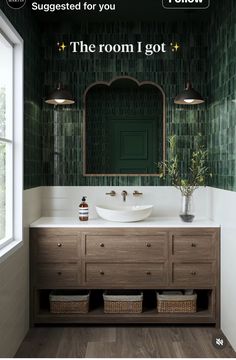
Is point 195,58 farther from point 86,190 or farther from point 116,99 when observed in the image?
point 86,190

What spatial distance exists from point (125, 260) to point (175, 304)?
1.80 ft

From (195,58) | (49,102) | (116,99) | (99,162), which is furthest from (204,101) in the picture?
(49,102)

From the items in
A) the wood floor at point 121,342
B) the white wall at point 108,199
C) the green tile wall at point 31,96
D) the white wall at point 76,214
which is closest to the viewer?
the white wall at point 76,214

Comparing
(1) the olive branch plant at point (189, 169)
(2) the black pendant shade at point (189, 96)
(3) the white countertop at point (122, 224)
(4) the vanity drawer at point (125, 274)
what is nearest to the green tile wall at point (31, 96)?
(3) the white countertop at point (122, 224)

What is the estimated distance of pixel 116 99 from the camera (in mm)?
4266

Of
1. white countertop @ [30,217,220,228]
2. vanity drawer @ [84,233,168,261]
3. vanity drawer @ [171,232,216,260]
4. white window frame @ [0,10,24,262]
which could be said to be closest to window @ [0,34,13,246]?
white window frame @ [0,10,24,262]

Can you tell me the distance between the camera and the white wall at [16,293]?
2.90m

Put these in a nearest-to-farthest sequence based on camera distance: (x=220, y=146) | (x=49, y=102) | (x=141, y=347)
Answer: (x=141, y=347) → (x=220, y=146) → (x=49, y=102)

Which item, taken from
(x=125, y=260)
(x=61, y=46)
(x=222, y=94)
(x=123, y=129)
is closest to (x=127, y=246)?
(x=125, y=260)

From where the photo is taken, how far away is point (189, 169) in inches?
168

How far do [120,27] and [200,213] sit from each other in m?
1.81

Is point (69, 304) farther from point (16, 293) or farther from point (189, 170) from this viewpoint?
point (189, 170)

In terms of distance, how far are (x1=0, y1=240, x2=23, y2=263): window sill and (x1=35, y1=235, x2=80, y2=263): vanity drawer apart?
0.35 metres

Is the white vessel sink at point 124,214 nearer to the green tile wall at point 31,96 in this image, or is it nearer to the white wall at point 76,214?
the white wall at point 76,214
